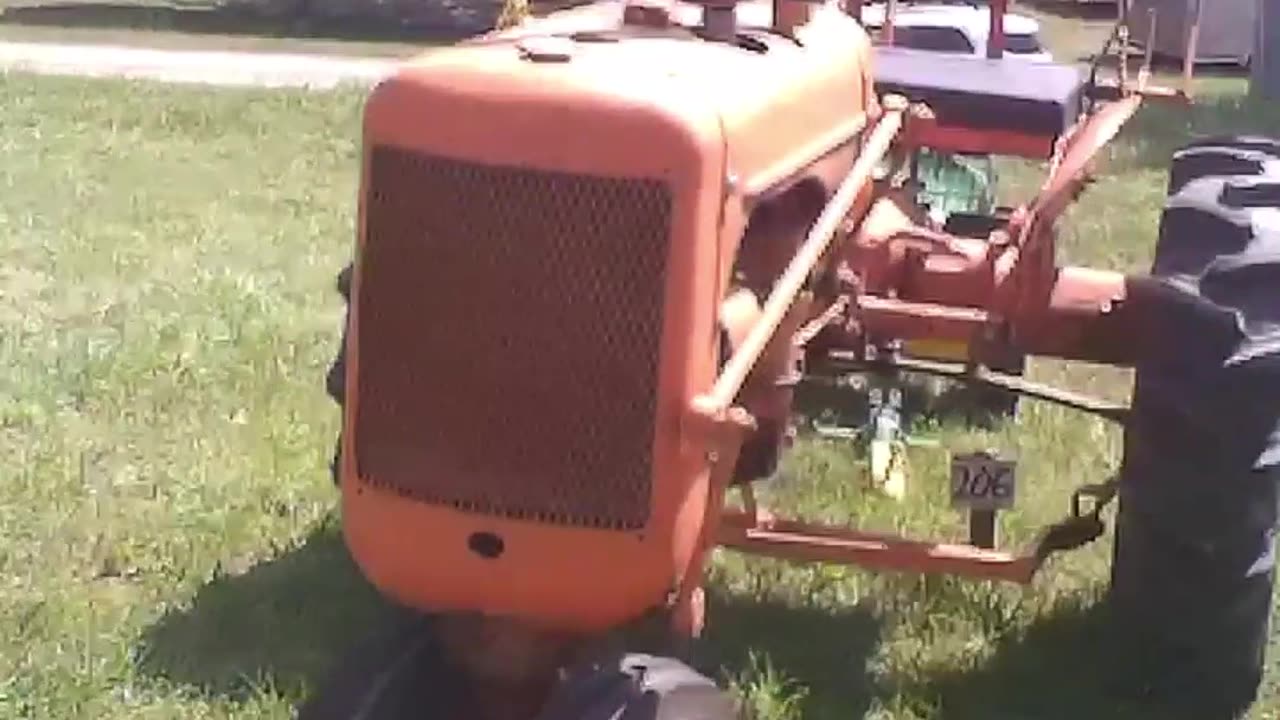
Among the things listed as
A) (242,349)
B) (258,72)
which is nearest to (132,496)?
(242,349)

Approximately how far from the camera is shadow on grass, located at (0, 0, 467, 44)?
768 inches

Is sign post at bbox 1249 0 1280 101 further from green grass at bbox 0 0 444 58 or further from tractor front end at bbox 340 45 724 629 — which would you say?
tractor front end at bbox 340 45 724 629

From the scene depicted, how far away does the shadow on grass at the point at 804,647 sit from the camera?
4547 mm

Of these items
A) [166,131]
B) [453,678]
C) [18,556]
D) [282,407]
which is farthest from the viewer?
[166,131]

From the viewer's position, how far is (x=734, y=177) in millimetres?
3324

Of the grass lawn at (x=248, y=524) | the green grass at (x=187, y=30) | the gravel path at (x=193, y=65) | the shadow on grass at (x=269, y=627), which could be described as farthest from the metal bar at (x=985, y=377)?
the green grass at (x=187, y=30)

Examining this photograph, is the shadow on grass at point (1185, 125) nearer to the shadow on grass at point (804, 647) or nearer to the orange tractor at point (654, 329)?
the shadow on grass at point (804, 647)

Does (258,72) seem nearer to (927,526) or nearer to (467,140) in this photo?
(927,526)

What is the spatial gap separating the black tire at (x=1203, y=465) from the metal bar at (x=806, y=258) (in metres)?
0.63

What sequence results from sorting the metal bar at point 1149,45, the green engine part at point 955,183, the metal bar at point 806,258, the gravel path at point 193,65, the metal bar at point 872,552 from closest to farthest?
the metal bar at point 806,258, the metal bar at point 872,552, the metal bar at point 1149,45, the green engine part at point 955,183, the gravel path at point 193,65

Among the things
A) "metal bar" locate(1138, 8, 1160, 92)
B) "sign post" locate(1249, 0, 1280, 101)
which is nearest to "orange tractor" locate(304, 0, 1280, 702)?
"metal bar" locate(1138, 8, 1160, 92)

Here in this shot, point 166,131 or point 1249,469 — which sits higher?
point 1249,469

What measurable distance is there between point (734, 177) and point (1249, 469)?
56.6 inches

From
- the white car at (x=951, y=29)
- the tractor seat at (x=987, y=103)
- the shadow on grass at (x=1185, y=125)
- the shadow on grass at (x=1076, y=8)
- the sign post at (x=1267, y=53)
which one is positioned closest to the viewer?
the tractor seat at (x=987, y=103)
